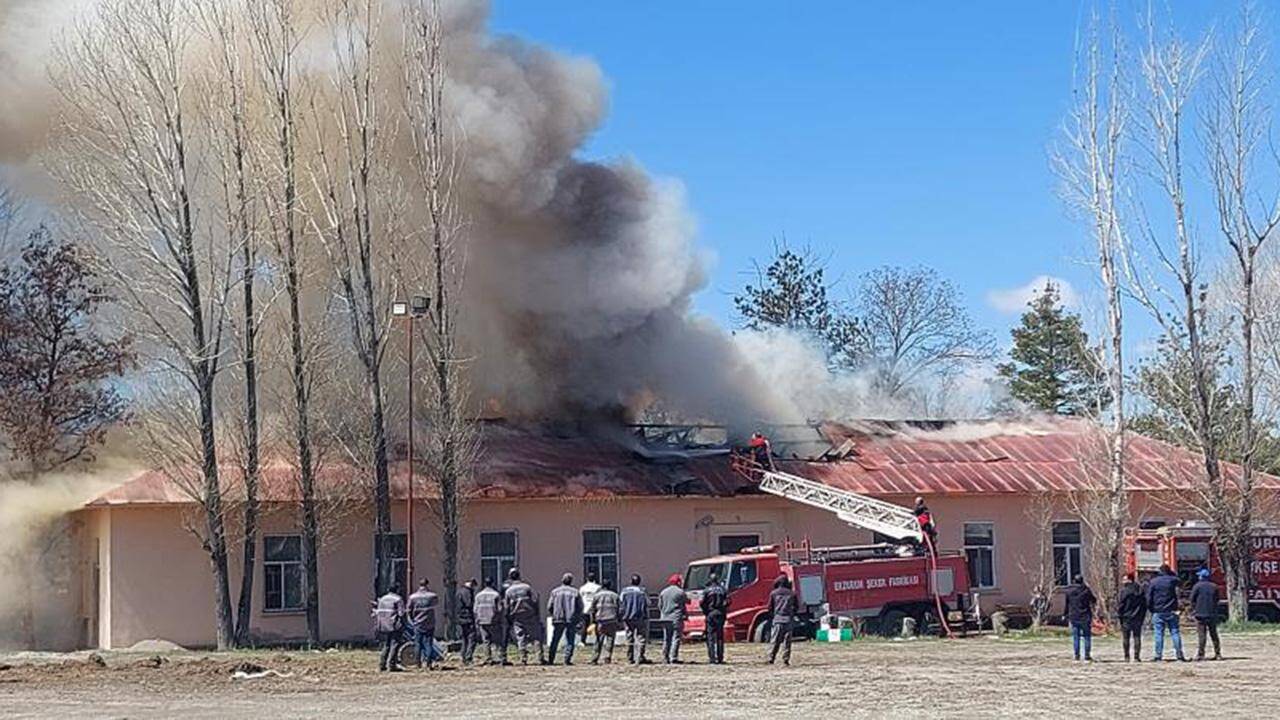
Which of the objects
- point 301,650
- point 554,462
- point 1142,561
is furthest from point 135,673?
point 1142,561

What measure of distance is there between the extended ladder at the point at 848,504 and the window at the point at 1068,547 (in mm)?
6747

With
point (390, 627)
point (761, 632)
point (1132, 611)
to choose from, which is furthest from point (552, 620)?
point (1132, 611)

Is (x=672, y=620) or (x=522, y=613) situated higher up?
(x=522, y=613)

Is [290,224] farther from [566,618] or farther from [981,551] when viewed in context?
[981,551]

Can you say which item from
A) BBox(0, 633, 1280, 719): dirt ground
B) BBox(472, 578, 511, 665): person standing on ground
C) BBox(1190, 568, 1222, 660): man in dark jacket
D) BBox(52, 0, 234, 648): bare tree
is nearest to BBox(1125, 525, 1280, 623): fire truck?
BBox(0, 633, 1280, 719): dirt ground

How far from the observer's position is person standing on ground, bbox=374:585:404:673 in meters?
25.2

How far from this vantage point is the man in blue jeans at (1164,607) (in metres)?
24.5

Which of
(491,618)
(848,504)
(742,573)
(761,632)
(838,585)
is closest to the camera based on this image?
(491,618)

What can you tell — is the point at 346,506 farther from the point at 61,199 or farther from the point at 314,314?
the point at 61,199

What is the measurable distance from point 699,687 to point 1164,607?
314 inches

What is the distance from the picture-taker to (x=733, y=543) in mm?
37438

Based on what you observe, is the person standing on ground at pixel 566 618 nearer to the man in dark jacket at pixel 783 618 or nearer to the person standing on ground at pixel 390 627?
the person standing on ground at pixel 390 627

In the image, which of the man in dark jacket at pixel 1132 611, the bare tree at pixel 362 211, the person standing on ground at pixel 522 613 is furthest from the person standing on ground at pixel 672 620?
the bare tree at pixel 362 211

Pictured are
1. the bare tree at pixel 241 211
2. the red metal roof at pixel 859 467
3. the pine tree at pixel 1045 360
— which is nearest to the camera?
the bare tree at pixel 241 211
